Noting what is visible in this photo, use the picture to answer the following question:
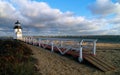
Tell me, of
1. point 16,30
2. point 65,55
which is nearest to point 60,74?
point 65,55

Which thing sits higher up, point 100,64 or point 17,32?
point 17,32

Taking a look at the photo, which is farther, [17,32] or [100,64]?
[17,32]

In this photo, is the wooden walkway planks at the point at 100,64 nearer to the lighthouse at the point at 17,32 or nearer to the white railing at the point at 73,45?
the white railing at the point at 73,45

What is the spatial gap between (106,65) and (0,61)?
5727 mm

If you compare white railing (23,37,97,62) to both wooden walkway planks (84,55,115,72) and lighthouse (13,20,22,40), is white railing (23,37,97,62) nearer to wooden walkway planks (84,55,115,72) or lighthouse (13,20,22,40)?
wooden walkway planks (84,55,115,72)

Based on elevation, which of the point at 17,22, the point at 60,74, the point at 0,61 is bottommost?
the point at 60,74

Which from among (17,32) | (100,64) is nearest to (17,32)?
(17,32)

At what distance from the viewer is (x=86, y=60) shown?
12.5 meters

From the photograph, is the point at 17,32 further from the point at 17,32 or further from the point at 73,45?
the point at 73,45

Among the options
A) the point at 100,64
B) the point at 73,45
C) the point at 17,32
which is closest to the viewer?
the point at 100,64

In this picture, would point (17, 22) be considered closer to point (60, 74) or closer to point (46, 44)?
point (46, 44)

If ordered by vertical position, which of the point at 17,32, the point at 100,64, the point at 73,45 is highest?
the point at 17,32

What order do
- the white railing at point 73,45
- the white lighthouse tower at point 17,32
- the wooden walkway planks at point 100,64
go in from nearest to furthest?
the wooden walkway planks at point 100,64 < the white railing at point 73,45 < the white lighthouse tower at point 17,32

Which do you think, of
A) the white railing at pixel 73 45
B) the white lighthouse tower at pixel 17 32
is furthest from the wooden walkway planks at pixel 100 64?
the white lighthouse tower at pixel 17 32
